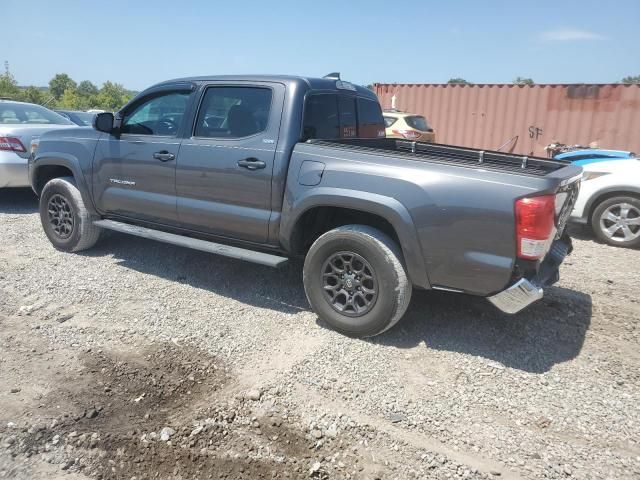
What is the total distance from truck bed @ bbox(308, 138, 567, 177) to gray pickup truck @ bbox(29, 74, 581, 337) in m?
0.02

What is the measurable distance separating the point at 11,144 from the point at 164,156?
3.92 metres

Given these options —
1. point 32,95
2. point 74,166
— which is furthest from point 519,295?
point 32,95

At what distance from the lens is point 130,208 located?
4.98m

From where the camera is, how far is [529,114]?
13.6 metres

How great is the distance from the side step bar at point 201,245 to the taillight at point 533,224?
1787 millimetres

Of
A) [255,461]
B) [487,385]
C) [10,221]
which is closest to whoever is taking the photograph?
[255,461]

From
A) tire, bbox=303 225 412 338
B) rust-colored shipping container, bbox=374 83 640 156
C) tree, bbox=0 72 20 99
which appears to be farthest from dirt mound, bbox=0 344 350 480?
tree, bbox=0 72 20 99

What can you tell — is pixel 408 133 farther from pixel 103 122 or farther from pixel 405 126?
pixel 103 122

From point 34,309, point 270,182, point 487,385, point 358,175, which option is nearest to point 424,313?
point 487,385

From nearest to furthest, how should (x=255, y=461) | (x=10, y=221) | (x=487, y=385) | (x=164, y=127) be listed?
(x=255, y=461) < (x=487, y=385) < (x=164, y=127) < (x=10, y=221)

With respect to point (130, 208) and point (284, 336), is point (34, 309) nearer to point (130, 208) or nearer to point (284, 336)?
point (130, 208)

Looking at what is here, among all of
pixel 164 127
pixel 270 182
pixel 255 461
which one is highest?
pixel 164 127

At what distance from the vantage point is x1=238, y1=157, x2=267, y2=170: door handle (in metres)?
4.01

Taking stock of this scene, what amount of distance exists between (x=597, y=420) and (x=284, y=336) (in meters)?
2.10
